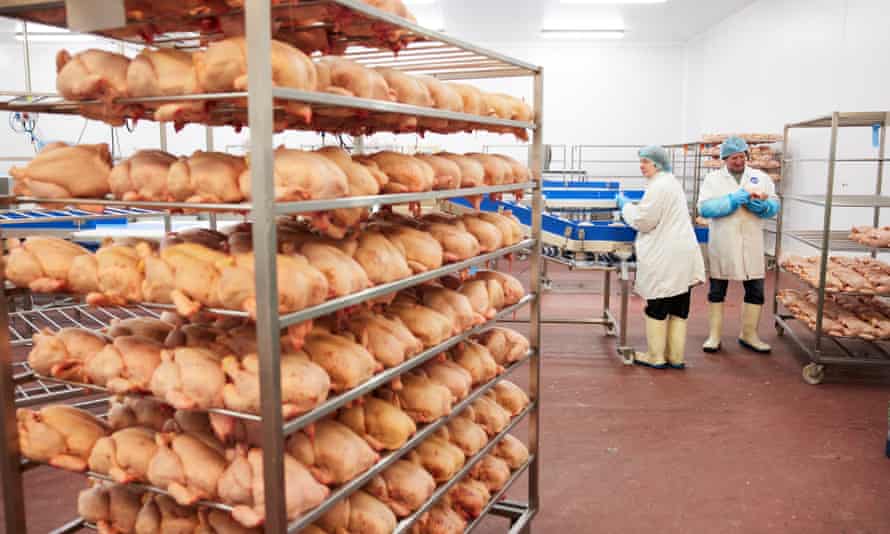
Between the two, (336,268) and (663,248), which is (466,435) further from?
(663,248)

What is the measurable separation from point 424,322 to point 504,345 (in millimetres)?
682

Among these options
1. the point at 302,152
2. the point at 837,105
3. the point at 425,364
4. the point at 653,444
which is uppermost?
the point at 837,105

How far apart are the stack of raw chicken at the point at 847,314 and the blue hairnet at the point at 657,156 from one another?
5.04 feet

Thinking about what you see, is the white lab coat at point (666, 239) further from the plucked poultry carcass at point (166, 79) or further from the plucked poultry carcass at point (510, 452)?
the plucked poultry carcass at point (166, 79)

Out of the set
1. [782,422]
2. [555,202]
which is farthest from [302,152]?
[555,202]

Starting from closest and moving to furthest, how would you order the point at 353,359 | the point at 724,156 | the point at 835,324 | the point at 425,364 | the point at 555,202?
1. the point at 353,359
2. the point at 425,364
3. the point at 835,324
4. the point at 724,156
5. the point at 555,202

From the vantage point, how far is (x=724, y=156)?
554cm

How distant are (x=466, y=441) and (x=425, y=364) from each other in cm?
32

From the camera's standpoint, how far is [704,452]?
377 cm

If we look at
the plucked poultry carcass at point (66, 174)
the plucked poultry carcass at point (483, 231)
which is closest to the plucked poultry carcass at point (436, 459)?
the plucked poultry carcass at point (483, 231)

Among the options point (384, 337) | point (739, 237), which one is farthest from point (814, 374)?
point (384, 337)

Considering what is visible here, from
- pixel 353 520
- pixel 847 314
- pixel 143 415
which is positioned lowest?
pixel 847 314

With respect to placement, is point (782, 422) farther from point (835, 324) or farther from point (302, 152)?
point (302, 152)

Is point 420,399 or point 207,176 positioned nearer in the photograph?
point 207,176
